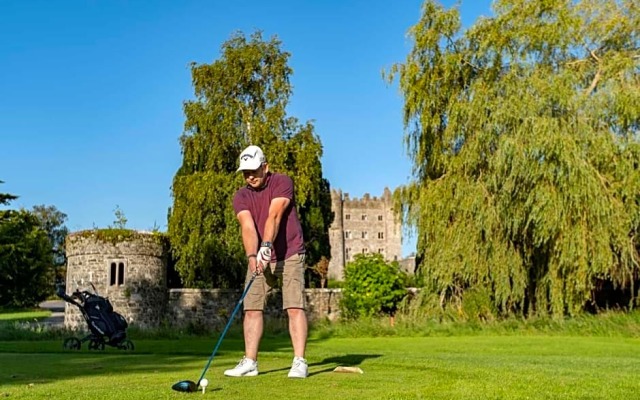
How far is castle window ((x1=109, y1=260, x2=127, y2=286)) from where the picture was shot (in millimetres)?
29047

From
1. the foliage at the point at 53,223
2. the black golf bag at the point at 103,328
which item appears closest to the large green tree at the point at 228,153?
the black golf bag at the point at 103,328

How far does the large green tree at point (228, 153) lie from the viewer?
3161 cm

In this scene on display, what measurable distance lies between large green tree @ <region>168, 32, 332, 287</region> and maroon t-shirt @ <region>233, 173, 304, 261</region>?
81.2 ft

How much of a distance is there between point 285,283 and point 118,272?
78.0ft

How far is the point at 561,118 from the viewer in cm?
2069

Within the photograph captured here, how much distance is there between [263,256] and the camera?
625cm

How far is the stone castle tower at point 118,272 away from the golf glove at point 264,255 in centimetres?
2363

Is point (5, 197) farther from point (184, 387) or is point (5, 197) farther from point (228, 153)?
point (184, 387)

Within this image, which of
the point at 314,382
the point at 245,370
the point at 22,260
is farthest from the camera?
the point at 22,260

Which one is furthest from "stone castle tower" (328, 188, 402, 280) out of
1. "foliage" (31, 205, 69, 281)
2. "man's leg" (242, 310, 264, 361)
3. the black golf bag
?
"man's leg" (242, 310, 264, 361)

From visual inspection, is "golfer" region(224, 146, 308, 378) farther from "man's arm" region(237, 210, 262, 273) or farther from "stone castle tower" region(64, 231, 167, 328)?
"stone castle tower" region(64, 231, 167, 328)

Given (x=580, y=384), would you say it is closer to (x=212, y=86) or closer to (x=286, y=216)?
(x=286, y=216)

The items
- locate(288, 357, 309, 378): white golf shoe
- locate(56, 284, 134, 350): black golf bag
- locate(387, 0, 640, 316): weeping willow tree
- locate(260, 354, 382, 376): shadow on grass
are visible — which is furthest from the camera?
locate(387, 0, 640, 316): weeping willow tree

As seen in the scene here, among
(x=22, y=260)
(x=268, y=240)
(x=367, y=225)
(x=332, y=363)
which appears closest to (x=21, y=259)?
(x=22, y=260)
